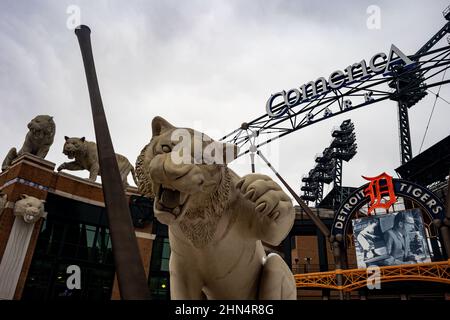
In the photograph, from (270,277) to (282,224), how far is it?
506 millimetres

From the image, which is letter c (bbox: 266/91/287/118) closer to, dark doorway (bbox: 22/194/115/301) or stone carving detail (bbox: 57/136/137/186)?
stone carving detail (bbox: 57/136/137/186)

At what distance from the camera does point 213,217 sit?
1.63 metres

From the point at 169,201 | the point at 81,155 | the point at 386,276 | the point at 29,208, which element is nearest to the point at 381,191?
the point at 386,276

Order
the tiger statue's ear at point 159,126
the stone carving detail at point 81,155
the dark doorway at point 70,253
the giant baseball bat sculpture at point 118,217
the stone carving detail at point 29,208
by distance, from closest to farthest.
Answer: the giant baseball bat sculpture at point 118,217 < the tiger statue's ear at point 159,126 < the stone carving detail at point 29,208 < the dark doorway at point 70,253 < the stone carving detail at point 81,155

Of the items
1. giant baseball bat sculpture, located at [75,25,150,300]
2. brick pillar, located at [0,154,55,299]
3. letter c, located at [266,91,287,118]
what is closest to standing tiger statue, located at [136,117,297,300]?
giant baseball bat sculpture, located at [75,25,150,300]

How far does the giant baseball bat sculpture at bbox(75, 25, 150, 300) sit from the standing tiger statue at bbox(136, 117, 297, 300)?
0.16 m

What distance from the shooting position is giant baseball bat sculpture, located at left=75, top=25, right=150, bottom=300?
1.16 m

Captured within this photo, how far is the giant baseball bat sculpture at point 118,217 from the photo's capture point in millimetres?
1159

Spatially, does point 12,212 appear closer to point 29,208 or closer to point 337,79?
point 29,208

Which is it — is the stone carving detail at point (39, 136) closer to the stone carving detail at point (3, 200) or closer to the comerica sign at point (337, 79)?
the stone carving detail at point (3, 200)

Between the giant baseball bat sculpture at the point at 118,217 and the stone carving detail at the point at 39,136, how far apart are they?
10.8m

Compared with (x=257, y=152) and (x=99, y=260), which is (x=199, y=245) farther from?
(x=99, y=260)

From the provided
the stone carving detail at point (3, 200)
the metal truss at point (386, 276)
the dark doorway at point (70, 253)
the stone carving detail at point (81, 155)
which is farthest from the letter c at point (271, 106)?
the stone carving detail at point (3, 200)

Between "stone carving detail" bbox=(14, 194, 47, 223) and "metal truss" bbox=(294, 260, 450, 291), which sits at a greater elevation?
"stone carving detail" bbox=(14, 194, 47, 223)
